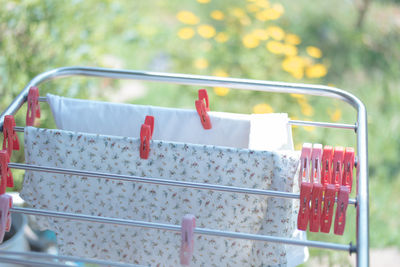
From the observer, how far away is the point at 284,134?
3.86 feet

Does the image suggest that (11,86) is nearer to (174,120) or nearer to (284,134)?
(174,120)

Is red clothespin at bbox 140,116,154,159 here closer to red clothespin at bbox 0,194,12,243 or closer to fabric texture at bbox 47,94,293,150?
fabric texture at bbox 47,94,293,150

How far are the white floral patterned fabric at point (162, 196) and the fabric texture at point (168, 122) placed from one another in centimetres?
12

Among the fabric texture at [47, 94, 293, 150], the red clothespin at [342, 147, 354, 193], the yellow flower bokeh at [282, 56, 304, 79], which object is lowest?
the red clothespin at [342, 147, 354, 193]

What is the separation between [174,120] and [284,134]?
0.86 ft

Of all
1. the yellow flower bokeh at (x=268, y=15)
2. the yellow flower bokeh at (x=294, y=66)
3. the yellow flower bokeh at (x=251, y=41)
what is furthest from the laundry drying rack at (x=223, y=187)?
the yellow flower bokeh at (x=268, y=15)

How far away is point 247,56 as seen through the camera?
261 cm

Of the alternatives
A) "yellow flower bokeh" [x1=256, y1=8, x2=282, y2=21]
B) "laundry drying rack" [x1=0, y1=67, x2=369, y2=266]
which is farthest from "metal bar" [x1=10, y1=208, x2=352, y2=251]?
"yellow flower bokeh" [x1=256, y1=8, x2=282, y2=21]

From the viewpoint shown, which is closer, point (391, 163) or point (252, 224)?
point (252, 224)

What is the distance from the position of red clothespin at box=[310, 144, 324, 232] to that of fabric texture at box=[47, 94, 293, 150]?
14cm

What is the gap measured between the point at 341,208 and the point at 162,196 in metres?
0.39

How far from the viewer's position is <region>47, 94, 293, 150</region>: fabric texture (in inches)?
47.0

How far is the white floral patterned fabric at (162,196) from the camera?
108 cm

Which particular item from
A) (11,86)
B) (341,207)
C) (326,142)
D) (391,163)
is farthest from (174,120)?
(391,163)
